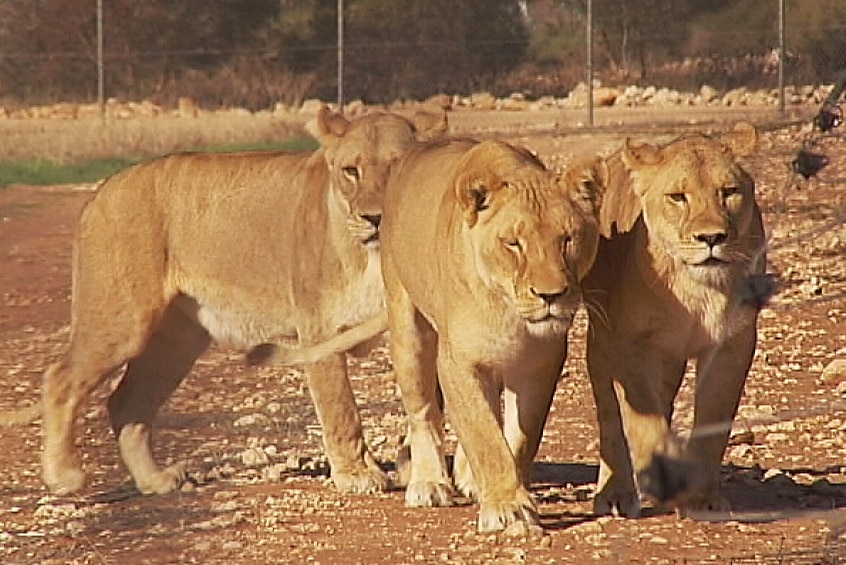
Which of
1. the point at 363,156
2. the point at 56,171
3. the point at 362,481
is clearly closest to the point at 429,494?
the point at 362,481

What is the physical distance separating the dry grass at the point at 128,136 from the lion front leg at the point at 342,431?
14.5 meters

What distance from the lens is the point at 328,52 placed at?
31500 millimetres

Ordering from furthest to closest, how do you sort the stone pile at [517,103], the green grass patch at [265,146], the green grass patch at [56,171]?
the stone pile at [517,103] < the green grass patch at [265,146] < the green grass patch at [56,171]

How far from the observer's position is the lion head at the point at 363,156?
7.77m

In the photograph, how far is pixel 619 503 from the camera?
6.77 metres

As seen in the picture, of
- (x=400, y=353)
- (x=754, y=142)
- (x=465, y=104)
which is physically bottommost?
(x=465, y=104)

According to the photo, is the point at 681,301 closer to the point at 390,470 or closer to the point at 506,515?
the point at 506,515

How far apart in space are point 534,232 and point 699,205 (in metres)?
0.48

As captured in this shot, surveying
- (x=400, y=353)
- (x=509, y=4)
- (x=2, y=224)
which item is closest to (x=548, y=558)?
(x=400, y=353)

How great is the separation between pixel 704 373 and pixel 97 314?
277 cm

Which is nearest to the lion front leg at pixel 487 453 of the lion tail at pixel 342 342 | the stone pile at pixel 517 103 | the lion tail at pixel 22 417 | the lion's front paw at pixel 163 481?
the lion tail at pixel 342 342

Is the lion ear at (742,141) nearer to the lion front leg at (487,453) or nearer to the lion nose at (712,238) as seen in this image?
the lion nose at (712,238)

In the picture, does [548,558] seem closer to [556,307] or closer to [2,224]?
[556,307]

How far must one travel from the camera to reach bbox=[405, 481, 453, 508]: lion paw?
711 cm
